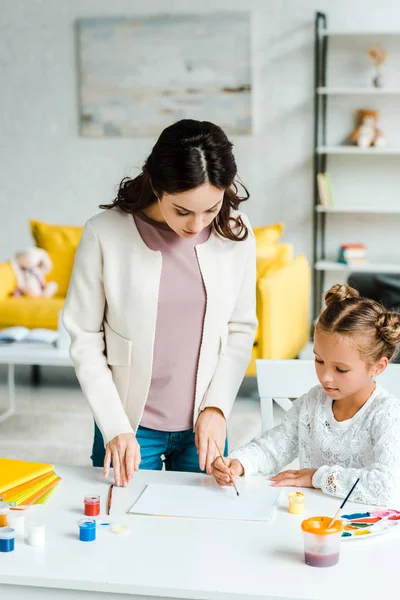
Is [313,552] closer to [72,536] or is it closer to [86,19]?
[72,536]

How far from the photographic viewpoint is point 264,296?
13.9 ft

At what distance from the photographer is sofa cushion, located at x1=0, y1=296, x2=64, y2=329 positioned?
16.0ft

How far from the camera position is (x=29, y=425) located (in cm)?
415

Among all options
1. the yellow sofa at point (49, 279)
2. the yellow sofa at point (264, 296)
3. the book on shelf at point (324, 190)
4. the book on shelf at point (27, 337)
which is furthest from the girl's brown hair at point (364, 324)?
the book on shelf at point (324, 190)

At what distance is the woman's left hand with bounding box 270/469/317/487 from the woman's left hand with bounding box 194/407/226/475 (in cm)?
12

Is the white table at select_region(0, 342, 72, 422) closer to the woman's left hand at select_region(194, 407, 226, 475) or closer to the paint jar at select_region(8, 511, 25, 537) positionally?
the woman's left hand at select_region(194, 407, 226, 475)

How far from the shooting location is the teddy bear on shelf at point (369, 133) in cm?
568

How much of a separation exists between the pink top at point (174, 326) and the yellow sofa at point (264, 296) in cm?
248

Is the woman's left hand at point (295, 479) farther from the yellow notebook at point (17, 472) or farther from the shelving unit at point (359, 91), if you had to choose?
the shelving unit at point (359, 91)

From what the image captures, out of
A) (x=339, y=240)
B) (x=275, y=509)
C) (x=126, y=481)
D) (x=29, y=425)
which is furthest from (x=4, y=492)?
(x=339, y=240)

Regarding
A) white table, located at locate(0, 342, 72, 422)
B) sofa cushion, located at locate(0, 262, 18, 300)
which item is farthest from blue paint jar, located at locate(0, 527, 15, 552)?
sofa cushion, located at locate(0, 262, 18, 300)

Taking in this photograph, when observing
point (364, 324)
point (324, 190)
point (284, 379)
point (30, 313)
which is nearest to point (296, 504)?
point (364, 324)

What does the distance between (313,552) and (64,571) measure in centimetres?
35

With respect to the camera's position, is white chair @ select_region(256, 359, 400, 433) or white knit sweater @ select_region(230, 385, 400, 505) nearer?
white knit sweater @ select_region(230, 385, 400, 505)
